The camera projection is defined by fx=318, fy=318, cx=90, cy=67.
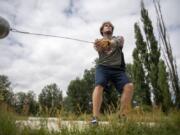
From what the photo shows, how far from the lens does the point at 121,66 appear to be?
509 centimetres

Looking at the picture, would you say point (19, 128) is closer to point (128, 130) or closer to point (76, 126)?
point (76, 126)

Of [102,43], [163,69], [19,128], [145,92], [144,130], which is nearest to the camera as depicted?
[19,128]

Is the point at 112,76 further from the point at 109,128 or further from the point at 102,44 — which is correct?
the point at 109,128

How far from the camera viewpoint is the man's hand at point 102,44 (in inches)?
196

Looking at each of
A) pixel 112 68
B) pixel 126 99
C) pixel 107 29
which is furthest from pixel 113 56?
pixel 126 99

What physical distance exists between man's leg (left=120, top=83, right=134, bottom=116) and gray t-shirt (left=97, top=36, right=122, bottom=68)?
383 mm

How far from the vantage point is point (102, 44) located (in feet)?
16.3

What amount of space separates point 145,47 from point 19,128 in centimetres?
2101

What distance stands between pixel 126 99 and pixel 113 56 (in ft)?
2.38

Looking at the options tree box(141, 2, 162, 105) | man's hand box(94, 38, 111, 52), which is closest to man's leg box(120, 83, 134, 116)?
man's hand box(94, 38, 111, 52)

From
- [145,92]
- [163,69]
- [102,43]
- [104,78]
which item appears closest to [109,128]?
[104,78]

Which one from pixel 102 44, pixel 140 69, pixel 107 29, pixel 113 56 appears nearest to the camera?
pixel 102 44

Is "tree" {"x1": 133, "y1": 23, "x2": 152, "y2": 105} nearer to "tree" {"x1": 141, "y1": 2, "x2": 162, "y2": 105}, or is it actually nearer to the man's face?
"tree" {"x1": 141, "y1": 2, "x2": 162, "y2": 105}

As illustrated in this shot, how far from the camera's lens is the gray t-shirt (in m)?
5.04
